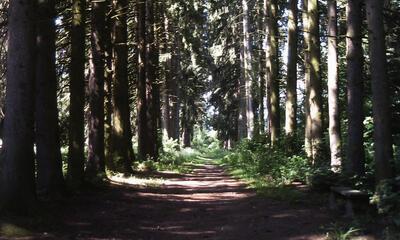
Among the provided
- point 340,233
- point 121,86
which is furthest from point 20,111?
point 121,86

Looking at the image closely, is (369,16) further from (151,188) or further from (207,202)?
(151,188)

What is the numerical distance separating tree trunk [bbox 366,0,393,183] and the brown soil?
1426 millimetres

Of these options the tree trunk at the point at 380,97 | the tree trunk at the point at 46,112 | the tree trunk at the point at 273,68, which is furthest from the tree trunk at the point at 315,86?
the tree trunk at the point at 46,112

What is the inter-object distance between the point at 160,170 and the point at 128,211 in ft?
40.3

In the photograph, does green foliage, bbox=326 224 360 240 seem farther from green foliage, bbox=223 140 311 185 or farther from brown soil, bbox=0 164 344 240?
green foliage, bbox=223 140 311 185

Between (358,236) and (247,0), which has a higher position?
(247,0)

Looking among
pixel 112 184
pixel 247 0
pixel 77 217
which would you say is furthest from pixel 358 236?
pixel 247 0

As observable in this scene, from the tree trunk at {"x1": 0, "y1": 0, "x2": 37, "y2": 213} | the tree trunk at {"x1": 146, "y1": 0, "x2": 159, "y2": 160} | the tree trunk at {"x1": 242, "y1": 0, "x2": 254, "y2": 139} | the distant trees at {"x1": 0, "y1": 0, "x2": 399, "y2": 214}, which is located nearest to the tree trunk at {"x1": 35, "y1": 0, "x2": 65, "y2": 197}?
the distant trees at {"x1": 0, "y1": 0, "x2": 399, "y2": 214}

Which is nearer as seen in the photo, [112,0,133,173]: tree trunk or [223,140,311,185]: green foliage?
[223,140,311,185]: green foliage

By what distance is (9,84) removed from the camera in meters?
8.12

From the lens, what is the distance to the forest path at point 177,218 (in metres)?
8.30

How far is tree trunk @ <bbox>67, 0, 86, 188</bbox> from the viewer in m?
12.1

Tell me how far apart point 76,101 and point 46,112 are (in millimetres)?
1770

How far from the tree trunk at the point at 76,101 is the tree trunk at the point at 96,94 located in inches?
75.9
